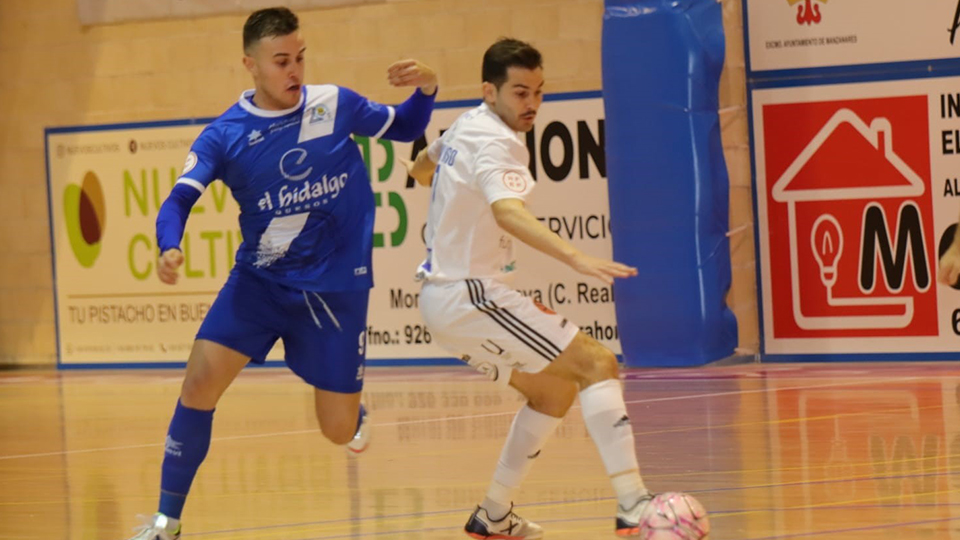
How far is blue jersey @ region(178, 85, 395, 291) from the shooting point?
233 inches

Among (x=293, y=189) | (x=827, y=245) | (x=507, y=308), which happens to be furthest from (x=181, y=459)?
(x=827, y=245)

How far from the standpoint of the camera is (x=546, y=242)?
16.7 ft

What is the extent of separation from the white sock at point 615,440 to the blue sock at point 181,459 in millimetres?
1442

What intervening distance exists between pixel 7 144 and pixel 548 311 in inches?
420

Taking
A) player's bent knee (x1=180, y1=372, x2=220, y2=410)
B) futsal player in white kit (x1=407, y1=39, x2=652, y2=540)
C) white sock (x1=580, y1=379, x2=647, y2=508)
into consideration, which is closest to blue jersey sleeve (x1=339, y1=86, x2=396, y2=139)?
futsal player in white kit (x1=407, y1=39, x2=652, y2=540)

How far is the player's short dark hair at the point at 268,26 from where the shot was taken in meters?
5.88

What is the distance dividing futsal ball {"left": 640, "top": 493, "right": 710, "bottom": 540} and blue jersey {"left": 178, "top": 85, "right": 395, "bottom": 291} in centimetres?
157

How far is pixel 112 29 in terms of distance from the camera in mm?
14336

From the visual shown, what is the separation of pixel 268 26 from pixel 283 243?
31.8 inches

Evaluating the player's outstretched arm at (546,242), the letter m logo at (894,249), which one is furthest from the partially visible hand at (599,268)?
the letter m logo at (894,249)

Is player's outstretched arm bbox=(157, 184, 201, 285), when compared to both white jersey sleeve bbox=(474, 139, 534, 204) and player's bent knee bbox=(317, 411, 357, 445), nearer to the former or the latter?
player's bent knee bbox=(317, 411, 357, 445)

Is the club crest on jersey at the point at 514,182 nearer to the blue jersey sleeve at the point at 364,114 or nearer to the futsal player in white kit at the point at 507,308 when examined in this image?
the futsal player in white kit at the point at 507,308

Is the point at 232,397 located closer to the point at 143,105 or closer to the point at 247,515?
the point at 143,105

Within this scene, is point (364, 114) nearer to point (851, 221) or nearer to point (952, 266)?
point (952, 266)
